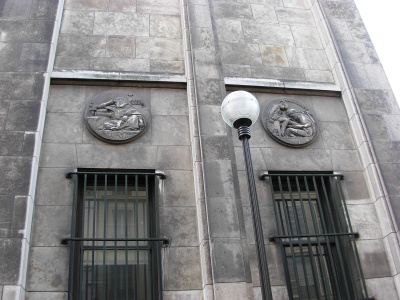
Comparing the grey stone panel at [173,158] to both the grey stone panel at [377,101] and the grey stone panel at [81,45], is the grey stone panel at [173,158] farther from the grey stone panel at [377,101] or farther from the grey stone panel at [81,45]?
the grey stone panel at [377,101]

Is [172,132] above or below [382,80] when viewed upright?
below

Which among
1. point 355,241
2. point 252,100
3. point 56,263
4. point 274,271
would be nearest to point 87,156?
point 56,263

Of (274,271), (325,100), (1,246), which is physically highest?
(325,100)

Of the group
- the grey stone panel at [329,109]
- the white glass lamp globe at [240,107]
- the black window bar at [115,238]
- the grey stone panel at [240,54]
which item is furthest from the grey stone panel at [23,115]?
the grey stone panel at [329,109]

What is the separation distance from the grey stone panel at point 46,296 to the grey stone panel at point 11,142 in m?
2.55

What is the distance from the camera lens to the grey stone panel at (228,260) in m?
7.17

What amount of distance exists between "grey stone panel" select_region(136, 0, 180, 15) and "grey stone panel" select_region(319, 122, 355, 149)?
15.8 feet

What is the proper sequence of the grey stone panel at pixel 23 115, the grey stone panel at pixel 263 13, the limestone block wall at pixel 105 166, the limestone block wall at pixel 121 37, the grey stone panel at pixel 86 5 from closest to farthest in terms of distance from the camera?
the limestone block wall at pixel 105 166 → the grey stone panel at pixel 23 115 → the limestone block wall at pixel 121 37 → the grey stone panel at pixel 86 5 → the grey stone panel at pixel 263 13

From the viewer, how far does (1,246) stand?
6953 mm

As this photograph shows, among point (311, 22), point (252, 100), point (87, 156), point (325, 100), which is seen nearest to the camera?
point (252, 100)

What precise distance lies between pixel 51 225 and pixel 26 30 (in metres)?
4.67

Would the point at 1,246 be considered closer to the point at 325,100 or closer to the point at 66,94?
the point at 66,94

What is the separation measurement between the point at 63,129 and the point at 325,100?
600cm

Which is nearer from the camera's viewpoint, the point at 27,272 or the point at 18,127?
the point at 27,272
